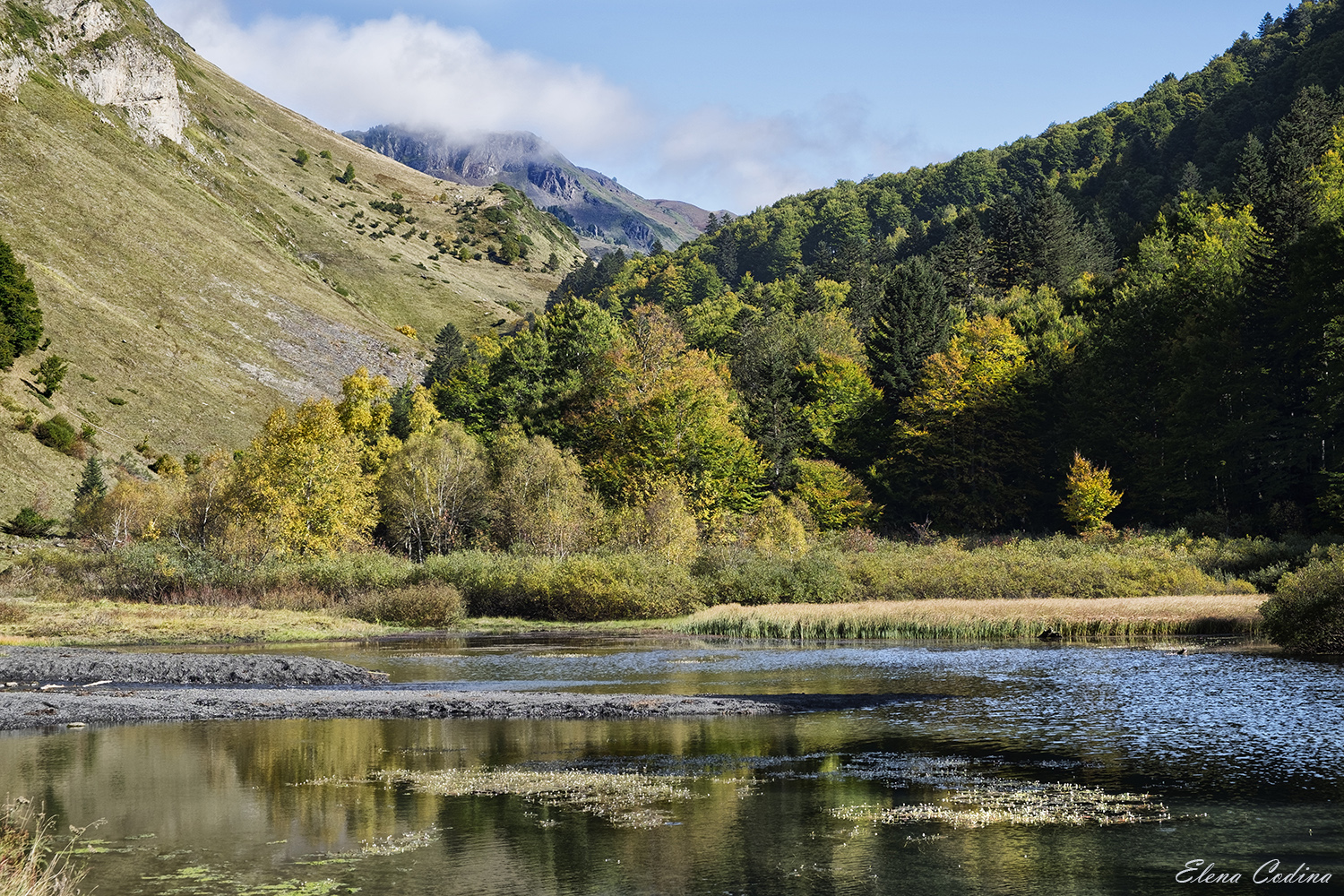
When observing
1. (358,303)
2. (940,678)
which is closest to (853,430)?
(940,678)

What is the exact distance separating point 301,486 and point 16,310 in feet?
169

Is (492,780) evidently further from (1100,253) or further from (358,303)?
(358,303)

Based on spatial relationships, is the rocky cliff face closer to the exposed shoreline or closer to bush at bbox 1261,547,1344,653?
the exposed shoreline

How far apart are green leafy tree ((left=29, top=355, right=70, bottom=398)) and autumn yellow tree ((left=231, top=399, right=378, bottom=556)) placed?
144 feet

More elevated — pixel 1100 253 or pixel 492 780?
pixel 1100 253

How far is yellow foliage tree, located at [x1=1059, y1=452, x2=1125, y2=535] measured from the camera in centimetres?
8100

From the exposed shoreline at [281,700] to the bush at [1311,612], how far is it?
1633cm

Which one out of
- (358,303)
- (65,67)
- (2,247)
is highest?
(65,67)

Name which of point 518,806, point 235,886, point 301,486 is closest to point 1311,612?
point 518,806

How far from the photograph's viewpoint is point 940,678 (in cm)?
3419

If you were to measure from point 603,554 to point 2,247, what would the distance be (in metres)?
70.4

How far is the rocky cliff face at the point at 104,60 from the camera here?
163 meters

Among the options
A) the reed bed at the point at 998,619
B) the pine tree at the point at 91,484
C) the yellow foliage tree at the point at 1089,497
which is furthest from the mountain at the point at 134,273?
the yellow foliage tree at the point at 1089,497

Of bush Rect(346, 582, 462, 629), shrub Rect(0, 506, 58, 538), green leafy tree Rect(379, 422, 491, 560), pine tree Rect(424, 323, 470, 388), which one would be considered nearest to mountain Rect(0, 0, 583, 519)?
shrub Rect(0, 506, 58, 538)
